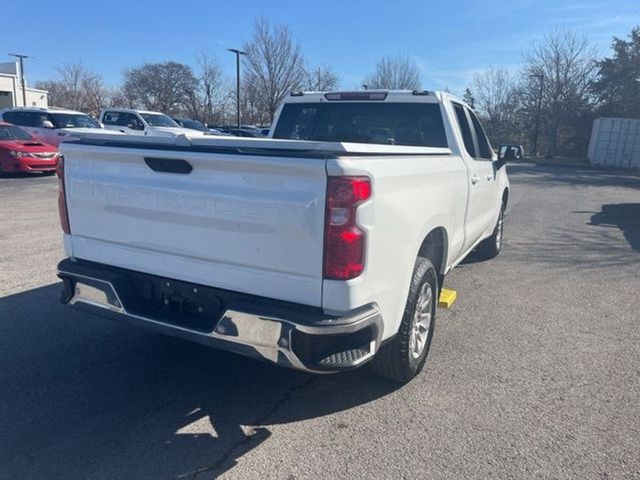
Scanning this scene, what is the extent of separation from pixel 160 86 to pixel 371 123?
7401 centimetres

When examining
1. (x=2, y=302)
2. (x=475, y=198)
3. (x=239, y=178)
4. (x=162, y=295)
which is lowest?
(x=2, y=302)

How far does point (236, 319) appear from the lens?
2.80 metres

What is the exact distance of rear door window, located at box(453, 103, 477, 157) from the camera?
5.18 metres

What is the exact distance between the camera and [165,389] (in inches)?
142

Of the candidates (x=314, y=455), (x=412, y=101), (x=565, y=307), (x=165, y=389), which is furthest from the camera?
(x=565, y=307)

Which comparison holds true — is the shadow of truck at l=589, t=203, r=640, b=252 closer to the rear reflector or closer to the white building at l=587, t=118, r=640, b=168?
the rear reflector

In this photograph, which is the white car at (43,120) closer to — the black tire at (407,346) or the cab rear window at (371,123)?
the cab rear window at (371,123)

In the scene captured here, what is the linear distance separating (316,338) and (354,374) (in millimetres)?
1316

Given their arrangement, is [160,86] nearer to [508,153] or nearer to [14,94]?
[14,94]

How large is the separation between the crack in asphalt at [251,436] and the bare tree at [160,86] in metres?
66.1

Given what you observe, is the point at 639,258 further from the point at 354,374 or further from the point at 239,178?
the point at 239,178

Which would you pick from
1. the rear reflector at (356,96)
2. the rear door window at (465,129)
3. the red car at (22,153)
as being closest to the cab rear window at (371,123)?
the rear reflector at (356,96)

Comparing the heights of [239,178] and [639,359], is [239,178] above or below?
above

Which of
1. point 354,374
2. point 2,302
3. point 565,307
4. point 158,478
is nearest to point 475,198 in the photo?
point 565,307
